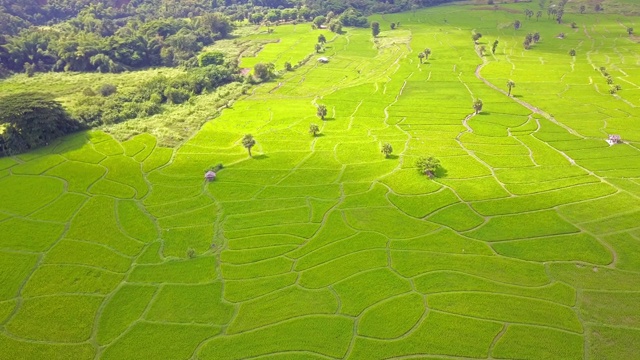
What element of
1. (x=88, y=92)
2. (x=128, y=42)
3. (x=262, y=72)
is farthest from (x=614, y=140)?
(x=128, y=42)

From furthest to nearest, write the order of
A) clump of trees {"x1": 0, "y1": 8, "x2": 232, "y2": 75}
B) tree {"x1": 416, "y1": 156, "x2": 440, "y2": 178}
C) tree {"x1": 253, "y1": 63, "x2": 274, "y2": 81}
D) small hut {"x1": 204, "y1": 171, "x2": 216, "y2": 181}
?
clump of trees {"x1": 0, "y1": 8, "x2": 232, "y2": 75} < tree {"x1": 253, "y1": 63, "x2": 274, "y2": 81} < small hut {"x1": 204, "y1": 171, "x2": 216, "y2": 181} < tree {"x1": 416, "y1": 156, "x2": 440, "y2": 178}

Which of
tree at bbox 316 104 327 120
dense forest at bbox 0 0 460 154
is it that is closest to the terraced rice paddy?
tree at bbox 316 104 327 120

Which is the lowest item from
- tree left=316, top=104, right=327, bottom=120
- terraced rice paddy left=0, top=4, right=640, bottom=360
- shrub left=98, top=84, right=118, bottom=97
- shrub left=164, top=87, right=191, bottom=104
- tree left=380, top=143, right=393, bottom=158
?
terraced rice paddy left=0, top=4, right=640, bottom=360

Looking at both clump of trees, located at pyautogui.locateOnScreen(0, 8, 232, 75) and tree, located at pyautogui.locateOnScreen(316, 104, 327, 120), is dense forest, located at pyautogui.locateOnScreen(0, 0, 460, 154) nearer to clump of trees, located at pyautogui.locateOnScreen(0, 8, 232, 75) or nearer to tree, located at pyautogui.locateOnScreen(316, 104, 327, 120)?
clump of trees, located at pyautogui.locateOnScreen(0, 8, 232, 75)

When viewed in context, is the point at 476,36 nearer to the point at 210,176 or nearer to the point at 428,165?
the point at 428,165

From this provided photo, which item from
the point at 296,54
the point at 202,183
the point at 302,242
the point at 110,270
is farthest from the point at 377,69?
the point at 110,270

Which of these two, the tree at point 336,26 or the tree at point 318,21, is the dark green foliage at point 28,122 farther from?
the tree at point 318,21

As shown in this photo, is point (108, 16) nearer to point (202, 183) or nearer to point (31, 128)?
point (31, 128)
